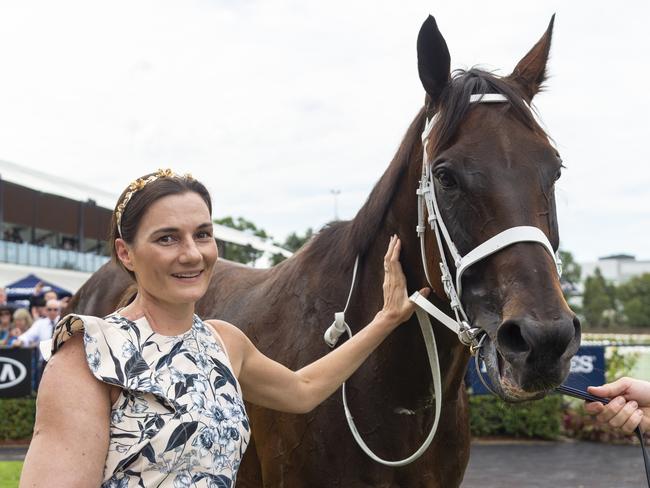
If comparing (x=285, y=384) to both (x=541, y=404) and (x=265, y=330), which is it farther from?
(x=541, y=404)

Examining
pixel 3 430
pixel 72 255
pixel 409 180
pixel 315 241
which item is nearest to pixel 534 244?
pixel 409 180

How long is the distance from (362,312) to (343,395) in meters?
0.36

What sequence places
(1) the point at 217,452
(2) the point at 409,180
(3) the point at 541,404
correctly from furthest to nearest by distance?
(3) the point at 541,404, (2) the point at 409,180, (1) the point at 217,452

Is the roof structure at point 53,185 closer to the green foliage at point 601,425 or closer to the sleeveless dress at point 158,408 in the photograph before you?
the green foliage at point 601,425

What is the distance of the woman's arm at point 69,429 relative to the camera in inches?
65.6

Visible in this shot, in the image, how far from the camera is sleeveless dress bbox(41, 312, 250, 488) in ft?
5.77

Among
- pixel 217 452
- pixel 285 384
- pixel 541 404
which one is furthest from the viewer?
pixel 541 404

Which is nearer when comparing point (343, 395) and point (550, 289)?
point (550, 289)

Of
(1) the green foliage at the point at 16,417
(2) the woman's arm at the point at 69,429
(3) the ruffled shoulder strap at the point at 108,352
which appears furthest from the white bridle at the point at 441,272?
(1) the green foliage at the point at 16,417

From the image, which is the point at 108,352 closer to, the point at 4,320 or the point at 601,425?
the point at 601,425

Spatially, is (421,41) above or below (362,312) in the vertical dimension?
above

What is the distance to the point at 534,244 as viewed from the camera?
2154 mm

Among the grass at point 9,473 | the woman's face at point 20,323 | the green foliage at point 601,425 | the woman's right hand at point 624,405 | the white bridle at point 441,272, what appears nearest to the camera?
the white bridle at point 441,272

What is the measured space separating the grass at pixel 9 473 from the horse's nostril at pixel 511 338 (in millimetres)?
6605
